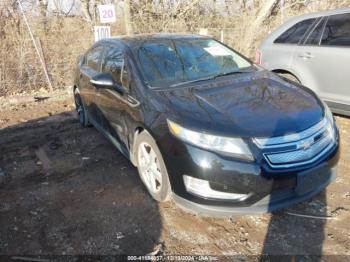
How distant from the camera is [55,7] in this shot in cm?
990

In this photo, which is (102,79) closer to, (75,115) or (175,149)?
(175,149)

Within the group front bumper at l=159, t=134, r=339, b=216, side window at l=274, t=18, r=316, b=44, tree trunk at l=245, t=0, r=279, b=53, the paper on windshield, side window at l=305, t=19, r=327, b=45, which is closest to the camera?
front bumper at l=159, t=134, r=339, b=216

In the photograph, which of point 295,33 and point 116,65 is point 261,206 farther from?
point 295,33

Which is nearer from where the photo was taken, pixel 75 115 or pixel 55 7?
pixel 75 115

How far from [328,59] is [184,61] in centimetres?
231

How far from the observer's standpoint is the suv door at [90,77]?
15.9ft

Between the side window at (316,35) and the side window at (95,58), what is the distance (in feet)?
10.3

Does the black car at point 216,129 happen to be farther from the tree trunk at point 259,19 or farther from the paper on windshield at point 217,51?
the tree trunk at point 259,19

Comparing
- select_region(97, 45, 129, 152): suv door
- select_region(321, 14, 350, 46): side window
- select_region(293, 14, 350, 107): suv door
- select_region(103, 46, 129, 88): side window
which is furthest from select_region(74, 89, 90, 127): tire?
select_region(321, 14, 350, 46): side window

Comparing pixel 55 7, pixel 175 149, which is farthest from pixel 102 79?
pixel 55 7

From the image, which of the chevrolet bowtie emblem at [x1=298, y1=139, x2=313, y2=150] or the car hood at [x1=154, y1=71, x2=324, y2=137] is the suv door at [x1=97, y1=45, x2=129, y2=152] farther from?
the chevrolet bowtie emblem at [x1=298, y1=139, x2=313, y2=150]

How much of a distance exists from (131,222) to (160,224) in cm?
28

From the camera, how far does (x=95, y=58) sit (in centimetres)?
505

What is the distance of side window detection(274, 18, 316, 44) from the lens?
5258 millimetres
